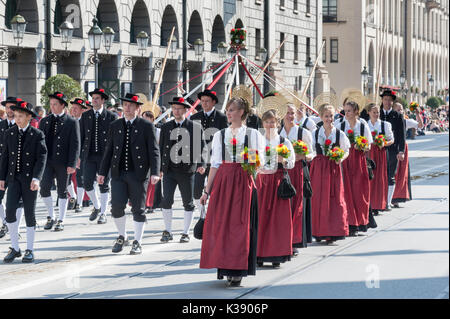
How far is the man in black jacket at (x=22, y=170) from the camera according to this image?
413 inches

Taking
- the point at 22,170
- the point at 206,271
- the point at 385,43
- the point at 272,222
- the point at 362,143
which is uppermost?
the point at 385,43

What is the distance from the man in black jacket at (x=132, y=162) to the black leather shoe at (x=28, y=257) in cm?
110

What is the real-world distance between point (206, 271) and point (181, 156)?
2751 millimetres

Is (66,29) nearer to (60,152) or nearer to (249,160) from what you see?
(60,152)

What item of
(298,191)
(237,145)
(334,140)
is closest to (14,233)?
(237,145)

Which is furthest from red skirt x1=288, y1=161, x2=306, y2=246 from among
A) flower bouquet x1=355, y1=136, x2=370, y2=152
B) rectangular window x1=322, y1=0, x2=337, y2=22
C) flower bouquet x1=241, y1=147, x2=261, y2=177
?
rectangular window x1=322, y1=0, x2=337, y2=22

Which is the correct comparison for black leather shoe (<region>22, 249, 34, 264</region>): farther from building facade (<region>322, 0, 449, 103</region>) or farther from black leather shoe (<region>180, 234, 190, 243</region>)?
building facade (<region>322, 0, 449, 103</region>)

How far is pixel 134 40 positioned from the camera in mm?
33750

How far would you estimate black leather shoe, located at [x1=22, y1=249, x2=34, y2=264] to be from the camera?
34.2 ft

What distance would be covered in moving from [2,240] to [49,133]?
1926mm

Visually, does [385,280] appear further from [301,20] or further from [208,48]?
[301,20]

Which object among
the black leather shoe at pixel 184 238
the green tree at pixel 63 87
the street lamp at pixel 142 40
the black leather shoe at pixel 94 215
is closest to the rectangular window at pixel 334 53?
the street lamp at pixel 142 40

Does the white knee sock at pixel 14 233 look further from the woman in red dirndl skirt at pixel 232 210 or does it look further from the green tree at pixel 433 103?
the green tree at pixel 433 103

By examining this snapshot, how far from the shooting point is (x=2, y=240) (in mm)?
12211
